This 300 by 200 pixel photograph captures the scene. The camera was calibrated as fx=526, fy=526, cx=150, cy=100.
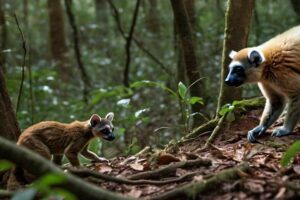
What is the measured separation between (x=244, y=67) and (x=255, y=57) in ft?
0.99

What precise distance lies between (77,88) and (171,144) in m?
11.7

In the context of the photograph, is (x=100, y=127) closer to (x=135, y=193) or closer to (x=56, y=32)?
(x=135, y=193)

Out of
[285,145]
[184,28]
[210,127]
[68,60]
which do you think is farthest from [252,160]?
[68,60]

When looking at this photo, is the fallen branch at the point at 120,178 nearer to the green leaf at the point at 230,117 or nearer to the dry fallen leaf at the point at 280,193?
the dry fallen leaf at the point at 280,193

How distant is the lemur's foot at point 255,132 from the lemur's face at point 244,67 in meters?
0.73

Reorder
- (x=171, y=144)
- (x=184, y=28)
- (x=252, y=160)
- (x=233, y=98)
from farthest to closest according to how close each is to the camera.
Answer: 1. (x=184, y=28)
2. (x=233, y=98)
3. (x=171, y=144)
4. (x=252, y=160)

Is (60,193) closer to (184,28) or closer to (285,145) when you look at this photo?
(285,145)

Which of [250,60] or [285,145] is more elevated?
[250,60]

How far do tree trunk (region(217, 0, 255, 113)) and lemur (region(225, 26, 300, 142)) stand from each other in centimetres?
44

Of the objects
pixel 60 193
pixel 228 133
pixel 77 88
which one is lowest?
pixel 77 88

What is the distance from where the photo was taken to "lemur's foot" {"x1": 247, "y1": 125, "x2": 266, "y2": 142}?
273 inches

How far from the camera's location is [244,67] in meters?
7.49

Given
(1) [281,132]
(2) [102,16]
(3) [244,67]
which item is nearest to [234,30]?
(3) [244,67]

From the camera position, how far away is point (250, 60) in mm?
7324
